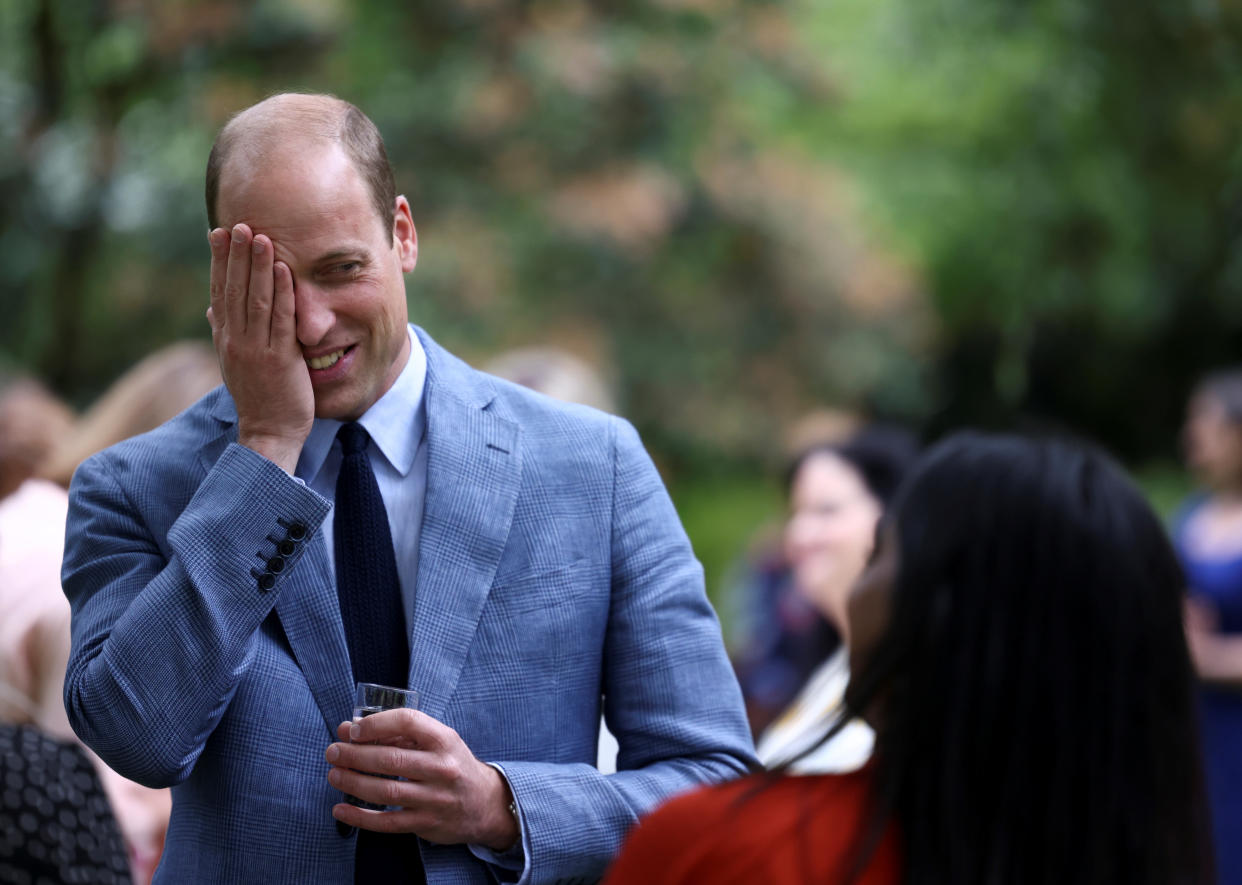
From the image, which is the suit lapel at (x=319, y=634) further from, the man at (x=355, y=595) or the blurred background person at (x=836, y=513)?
the blurred background person at (x=836, y=513)

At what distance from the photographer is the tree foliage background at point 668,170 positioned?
8.31 meters

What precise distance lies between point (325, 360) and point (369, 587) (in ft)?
1.12

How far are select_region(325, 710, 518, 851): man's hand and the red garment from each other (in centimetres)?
36

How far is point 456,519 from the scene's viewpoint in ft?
6.47

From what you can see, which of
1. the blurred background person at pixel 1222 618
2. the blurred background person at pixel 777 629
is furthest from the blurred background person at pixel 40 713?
the blurred background person at pixel 1222 618

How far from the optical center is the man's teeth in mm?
1922

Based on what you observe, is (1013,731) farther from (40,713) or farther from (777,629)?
(777,629)

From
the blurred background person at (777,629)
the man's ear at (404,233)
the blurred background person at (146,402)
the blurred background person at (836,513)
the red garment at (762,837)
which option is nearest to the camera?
the red garment at (762,837)

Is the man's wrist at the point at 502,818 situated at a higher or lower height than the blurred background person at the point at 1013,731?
Answer: lower

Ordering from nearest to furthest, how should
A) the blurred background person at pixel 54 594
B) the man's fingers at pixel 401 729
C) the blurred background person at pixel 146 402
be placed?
the man's fingers at pixel 401 729, the blurred background person at pixel 54 594, the blurred background person at pixel 146 402

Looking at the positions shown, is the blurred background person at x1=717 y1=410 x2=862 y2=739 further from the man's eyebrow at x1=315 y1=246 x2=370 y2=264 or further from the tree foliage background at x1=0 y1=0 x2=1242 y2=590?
the man's eyebrow at x1=315 y1=246 x2=370 y2=264

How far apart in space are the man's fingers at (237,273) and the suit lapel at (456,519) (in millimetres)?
368

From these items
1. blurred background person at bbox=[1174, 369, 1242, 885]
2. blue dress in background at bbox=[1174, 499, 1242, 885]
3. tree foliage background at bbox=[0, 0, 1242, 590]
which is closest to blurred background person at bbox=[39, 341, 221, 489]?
blurred background person at bbox=[1174, 369, 1242, 885]

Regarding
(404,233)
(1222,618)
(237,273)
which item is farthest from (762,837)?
(1222,618)
